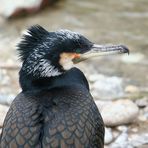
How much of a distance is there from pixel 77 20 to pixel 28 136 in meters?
4.47

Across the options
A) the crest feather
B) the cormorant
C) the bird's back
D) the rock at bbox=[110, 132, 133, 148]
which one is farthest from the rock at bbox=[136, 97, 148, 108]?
the crest feather

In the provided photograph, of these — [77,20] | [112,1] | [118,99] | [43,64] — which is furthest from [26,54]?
[112,1]

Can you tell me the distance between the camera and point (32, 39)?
13.9 feet

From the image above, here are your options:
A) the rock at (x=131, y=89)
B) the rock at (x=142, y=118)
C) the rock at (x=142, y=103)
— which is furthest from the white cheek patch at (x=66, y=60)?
the rock at (x=131, y=89)

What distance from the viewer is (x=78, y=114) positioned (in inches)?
156

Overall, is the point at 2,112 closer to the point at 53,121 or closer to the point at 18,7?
the point at 53,121

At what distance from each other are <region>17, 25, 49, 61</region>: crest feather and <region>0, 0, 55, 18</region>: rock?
3910 millimetres

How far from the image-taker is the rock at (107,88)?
6129 millimetres

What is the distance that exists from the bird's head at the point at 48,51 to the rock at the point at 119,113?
1.31 meters

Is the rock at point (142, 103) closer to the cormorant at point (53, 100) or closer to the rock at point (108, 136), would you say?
the rock at point (108, 136)

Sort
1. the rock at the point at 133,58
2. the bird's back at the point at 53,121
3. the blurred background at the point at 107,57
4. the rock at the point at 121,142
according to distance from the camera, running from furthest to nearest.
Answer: the rock at the point at 133,58 < the blurred background at the point at 107,57 < the rock at the point at 121,142 < the bird's back at the point at 53,121

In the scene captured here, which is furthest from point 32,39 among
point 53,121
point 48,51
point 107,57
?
point 107,57

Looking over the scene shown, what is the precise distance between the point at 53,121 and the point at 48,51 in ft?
1.87

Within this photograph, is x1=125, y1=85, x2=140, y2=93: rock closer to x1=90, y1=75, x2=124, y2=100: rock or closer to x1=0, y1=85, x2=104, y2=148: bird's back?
x1=90, y1=75, x2=124, y2=100: rock
